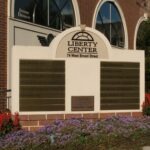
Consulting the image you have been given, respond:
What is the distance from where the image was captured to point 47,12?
64.1 ft

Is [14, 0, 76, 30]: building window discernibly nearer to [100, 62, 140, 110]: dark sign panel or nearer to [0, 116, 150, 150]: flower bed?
[100, 62, 140, 110]: dark sign panel

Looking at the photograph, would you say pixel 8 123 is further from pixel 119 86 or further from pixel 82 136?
pixel 119 86

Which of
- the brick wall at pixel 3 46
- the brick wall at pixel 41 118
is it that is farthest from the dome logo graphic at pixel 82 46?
the brick wall at pixel 3 46

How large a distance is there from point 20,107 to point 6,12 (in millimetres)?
5509

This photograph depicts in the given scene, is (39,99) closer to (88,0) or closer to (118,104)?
(118,104)

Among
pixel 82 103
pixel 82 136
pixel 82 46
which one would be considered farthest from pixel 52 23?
pixel 82 136

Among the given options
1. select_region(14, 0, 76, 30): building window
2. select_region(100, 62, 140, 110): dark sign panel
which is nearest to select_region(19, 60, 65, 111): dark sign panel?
select_region(100, 62, 140, 110): dark sign panel

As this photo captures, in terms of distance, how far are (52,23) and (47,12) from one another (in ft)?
1.89

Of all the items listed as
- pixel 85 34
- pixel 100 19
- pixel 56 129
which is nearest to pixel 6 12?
pixel 85 34

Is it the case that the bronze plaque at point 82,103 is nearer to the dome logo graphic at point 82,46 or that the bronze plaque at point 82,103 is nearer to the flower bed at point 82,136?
the flower bed at point 82,136

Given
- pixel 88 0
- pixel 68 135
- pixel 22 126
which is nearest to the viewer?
pixel 68 135

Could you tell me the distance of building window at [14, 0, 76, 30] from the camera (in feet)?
58.5

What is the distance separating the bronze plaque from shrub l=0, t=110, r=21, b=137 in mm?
1377

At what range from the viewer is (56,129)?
435 inches
